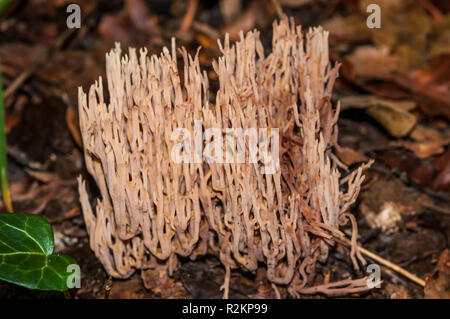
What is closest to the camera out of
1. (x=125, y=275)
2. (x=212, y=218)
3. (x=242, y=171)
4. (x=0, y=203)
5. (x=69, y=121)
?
(x=242, y=171)

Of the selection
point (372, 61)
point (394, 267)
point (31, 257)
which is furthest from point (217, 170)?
point (372, 61)

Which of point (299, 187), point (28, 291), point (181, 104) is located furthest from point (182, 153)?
point (28, 291)

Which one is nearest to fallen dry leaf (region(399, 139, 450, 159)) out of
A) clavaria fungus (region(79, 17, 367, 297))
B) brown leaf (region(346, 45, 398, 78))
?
brown leaf (region(346, 45, 398, 78))

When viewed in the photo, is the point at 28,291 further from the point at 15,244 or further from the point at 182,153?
the point at 182,153

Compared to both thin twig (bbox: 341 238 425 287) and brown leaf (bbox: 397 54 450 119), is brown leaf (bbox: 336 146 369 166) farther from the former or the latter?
brown leaf (bbox: 397 54 450 119)

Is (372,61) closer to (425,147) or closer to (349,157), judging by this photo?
(425,147)

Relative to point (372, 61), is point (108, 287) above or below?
below

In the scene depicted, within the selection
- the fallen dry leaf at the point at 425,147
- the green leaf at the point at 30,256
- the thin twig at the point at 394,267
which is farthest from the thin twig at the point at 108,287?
the fallen dry leaf at the point at 425,147
